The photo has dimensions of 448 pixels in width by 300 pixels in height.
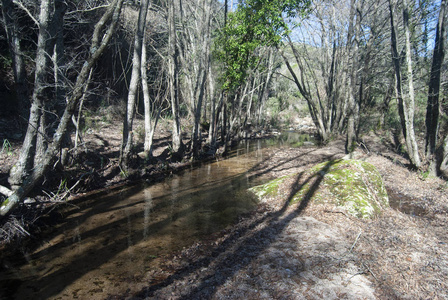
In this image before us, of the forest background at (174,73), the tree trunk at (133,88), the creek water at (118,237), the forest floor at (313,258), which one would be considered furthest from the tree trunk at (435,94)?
the tree trunk at (133,88)

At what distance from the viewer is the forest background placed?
6.22 metres

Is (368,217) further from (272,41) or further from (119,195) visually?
(272,41)

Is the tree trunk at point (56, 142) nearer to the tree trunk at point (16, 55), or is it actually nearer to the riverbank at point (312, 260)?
the riverbank at point (312, 260)

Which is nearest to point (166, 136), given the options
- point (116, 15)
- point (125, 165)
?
point (125, 165)

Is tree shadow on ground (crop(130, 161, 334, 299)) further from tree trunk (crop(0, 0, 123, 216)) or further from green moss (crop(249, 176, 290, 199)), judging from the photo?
tree trunk (crop(0, 0, 123, 216))

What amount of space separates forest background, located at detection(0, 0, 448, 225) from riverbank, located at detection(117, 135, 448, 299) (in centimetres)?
355

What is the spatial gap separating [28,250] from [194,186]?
5256 millimetres

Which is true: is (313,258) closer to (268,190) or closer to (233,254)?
(233,254)

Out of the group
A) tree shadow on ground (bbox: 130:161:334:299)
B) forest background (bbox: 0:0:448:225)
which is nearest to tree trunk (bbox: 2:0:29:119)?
forest background (bbox: 0:0:448:225)

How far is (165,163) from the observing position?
11.7m

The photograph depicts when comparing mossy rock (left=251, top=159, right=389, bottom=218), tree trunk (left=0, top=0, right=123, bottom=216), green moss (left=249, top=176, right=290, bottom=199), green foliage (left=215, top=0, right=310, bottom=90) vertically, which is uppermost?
green foliage (left=215, top=0, right=310, bottom=90)

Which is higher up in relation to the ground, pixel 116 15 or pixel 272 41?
pixel 272 41

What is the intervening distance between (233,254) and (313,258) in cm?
132

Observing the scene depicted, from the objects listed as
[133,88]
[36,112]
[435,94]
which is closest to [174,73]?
[133,88]
